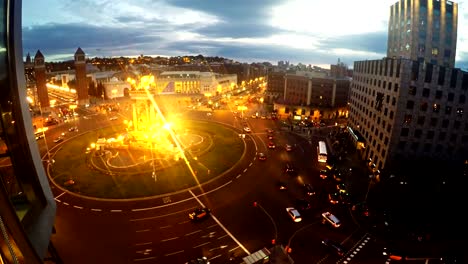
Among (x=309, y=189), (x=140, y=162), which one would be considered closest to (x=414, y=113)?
(x=309, y=189)

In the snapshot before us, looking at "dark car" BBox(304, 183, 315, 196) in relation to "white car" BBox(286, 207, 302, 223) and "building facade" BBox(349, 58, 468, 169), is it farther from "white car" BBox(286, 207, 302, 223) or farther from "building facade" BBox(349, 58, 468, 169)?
"building facade" BBox(349, 58, 468, 169)

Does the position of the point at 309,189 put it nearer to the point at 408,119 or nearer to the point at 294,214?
the point at 294,214

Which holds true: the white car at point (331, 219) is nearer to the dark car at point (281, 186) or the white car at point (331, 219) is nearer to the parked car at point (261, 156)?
the dark car at point (281, 186)

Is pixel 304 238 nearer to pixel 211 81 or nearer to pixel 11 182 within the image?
pixel 11 182

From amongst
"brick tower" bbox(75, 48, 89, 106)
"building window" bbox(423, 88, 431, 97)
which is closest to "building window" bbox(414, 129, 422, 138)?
"building window" bbox(423, 88, 431, 97)

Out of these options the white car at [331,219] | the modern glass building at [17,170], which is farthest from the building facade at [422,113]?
the modern glass building at [17,170]

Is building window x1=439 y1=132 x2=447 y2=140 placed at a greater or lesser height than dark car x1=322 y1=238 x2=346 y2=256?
greater
